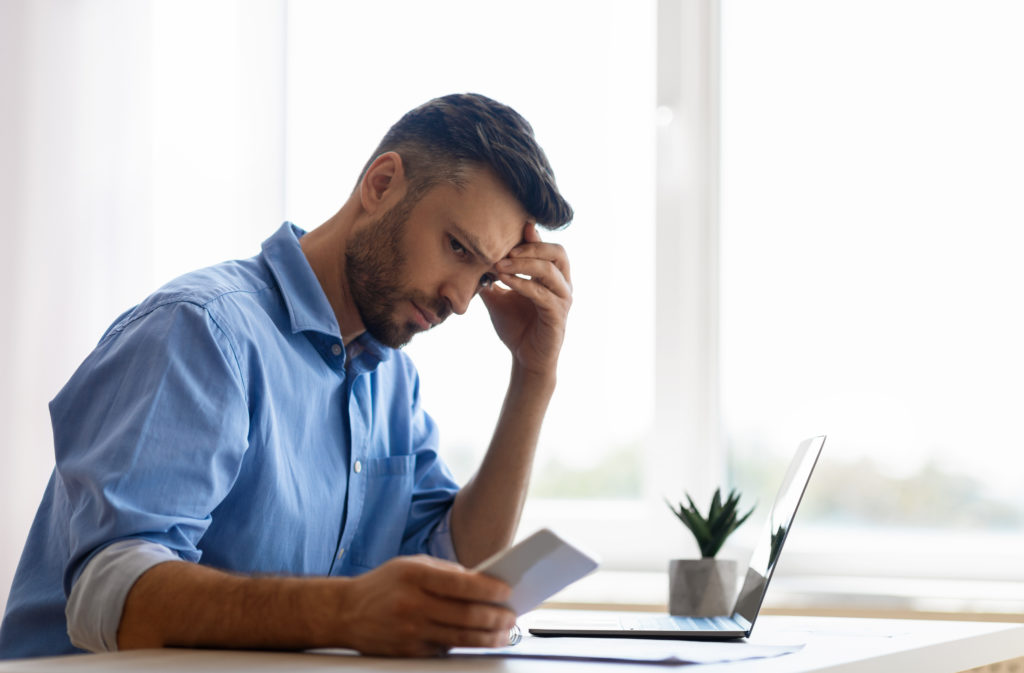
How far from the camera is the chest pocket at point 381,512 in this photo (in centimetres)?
154

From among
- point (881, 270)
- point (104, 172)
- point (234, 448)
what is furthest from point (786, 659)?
point (104, 172)

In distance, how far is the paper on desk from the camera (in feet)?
2.85

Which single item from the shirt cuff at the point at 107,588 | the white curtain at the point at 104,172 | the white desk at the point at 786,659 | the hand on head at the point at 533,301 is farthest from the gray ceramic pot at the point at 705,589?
the white curtain at the point at 104,172

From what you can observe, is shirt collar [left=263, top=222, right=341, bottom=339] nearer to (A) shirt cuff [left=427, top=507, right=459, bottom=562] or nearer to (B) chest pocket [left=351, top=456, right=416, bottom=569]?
(B) chest pocket [left=351, top=456, right=416, bottom=569]

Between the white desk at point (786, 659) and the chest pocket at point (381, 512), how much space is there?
1.78 ft

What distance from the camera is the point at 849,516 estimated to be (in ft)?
7.21

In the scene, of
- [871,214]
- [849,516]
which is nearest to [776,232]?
[871,214]

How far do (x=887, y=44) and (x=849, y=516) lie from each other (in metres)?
1.01

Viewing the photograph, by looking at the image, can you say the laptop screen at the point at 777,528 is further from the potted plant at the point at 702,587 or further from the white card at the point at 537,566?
the white card at the point at 537,566

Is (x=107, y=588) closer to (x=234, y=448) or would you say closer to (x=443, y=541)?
(x=234, y=448)

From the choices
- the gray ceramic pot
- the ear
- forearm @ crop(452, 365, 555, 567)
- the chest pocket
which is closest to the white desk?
the gray ceramic pot

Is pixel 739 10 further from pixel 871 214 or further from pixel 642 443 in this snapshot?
pixel 642 443

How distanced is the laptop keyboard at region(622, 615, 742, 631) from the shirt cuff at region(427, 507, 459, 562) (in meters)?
0.35

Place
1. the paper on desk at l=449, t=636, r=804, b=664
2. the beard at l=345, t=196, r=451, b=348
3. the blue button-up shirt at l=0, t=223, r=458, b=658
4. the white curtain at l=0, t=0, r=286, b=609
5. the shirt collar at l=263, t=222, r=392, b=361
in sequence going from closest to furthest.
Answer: the paper on desk at l=449, t=636, r=804, b=664, the blue button-up shirt at l=0, t=223, r=458, b=658, the shirt collar at l=263, t=222, r=392, b=361, the beard at l=345, t=196, r=451, b=348, the white curtain at l=0, t=0, r=286, b=609
